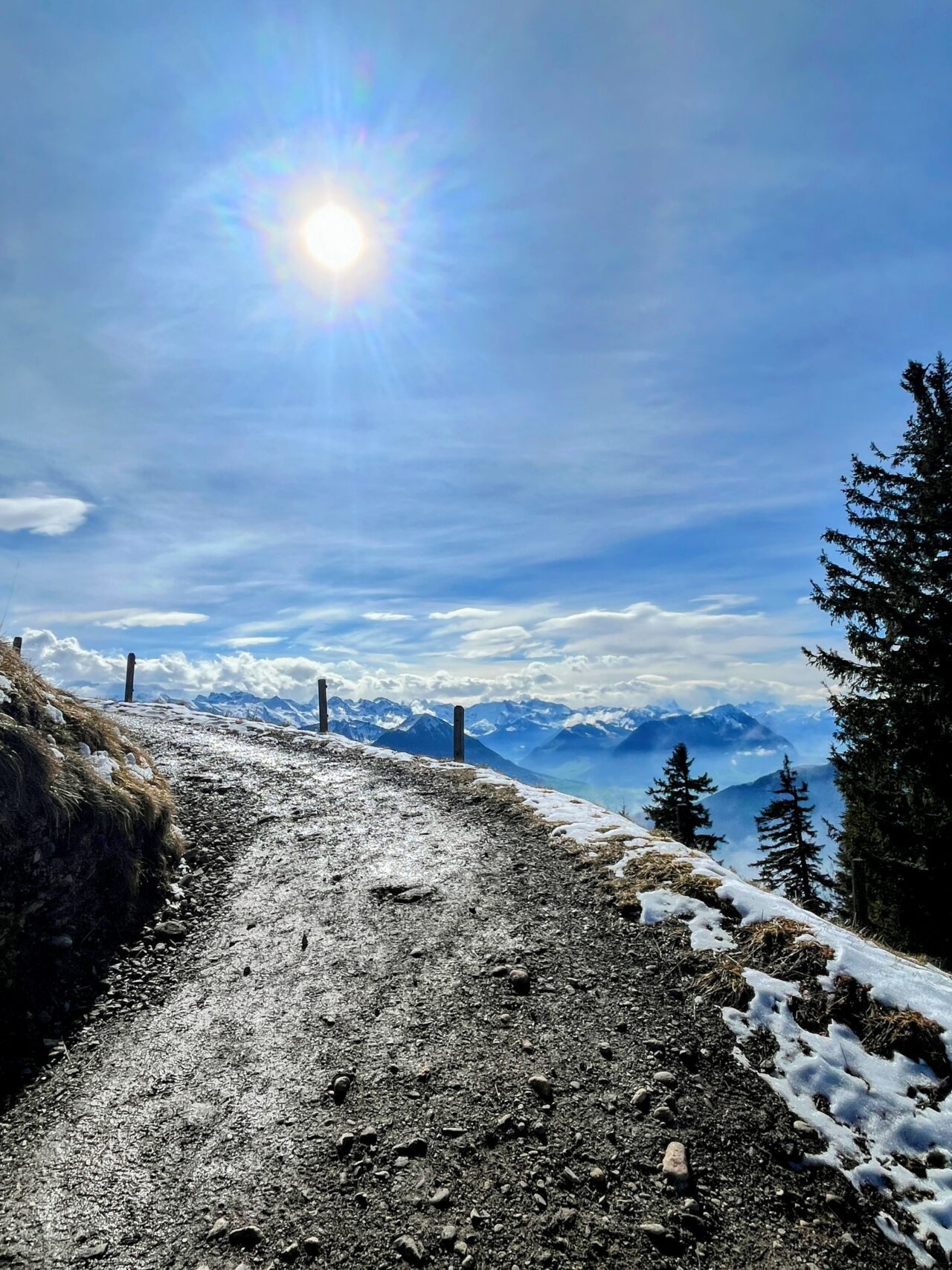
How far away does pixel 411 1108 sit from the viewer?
5371 mm

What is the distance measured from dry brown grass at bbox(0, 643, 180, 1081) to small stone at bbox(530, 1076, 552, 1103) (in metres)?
5.34

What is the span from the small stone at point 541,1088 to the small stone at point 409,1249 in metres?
1.57

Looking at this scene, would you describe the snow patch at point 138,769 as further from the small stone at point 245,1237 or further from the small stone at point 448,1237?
the small stone at point 448,1237

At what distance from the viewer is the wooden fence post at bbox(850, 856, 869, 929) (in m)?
21.0

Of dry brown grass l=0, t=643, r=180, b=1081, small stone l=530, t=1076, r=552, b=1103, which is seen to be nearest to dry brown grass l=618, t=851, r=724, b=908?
small stone l=530, t=1076, r=552, b=1103

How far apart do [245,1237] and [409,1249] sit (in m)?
1.23

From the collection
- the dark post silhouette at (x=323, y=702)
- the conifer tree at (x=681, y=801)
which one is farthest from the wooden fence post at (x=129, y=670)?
the conifer tree at (x=681, y=801)

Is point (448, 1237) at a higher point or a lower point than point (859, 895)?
higher

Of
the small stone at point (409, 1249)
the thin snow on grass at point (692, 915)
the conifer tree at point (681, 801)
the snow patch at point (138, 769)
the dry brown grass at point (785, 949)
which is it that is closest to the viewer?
the small stone at point (409, 1249)

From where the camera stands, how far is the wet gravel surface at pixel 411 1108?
4203mm

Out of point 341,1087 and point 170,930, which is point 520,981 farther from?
point 170,930

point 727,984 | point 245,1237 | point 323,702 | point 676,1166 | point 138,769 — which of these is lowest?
point 245,1237

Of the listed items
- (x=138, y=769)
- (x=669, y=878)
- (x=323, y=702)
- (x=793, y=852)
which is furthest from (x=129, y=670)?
(x=793, y=852)

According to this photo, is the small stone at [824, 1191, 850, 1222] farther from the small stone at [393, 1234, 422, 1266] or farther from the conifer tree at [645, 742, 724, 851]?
the conifer tree at [645, 742, 724, 851]
